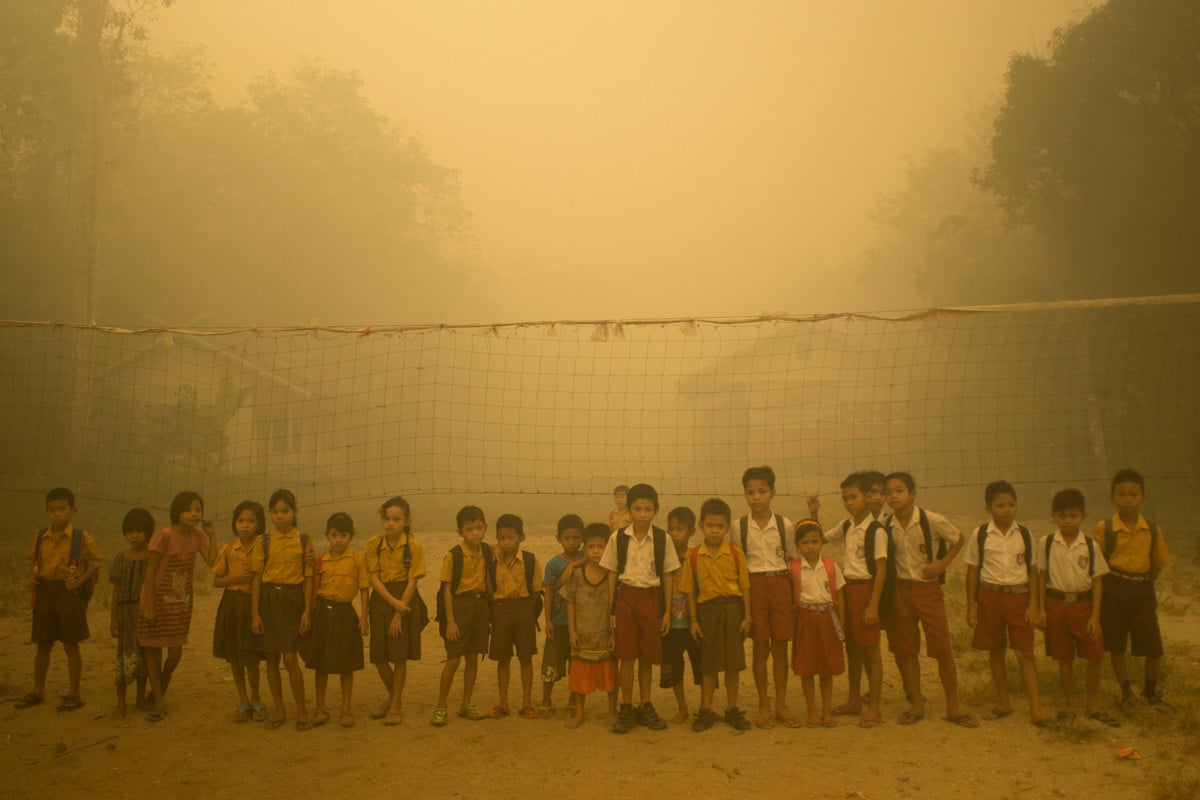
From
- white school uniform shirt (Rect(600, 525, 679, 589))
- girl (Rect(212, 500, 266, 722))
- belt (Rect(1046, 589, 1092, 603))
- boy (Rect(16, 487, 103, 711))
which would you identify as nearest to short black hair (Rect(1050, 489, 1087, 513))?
belt (Rect(1046, 589, 1092, 603))

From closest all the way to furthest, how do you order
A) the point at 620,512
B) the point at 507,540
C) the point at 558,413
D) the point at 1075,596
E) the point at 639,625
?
1. the point at 1075,596
2. the point at 639,625
3. the point at 507,540
4. the point at 620,512
5. the point at 558,413

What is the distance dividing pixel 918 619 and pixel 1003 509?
31.5 inches

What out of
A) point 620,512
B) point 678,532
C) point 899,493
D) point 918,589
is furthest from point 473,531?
point 918,589

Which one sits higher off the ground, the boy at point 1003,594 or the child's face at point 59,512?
the child's face at point 59,512

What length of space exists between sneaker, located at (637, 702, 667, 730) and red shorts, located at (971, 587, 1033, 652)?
1832 millimetres

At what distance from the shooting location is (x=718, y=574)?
495 centimetres

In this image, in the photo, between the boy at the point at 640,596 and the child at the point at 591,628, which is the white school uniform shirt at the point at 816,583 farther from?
the child at the point at 591,628

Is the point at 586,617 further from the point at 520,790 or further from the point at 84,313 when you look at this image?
the point at 84,313

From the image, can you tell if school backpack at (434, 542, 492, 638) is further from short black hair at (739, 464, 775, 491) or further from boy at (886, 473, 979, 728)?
boy at (886, 473, 979, 728)

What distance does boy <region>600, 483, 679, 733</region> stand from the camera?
196 inches

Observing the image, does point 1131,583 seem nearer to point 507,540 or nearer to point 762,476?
point 762,476

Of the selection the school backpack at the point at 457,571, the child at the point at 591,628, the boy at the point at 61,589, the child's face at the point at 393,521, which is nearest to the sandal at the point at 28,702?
the boy at the point at 61,589

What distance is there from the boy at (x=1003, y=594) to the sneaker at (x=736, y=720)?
1376 mm

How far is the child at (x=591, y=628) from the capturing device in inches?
198
